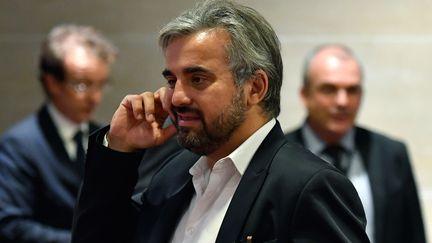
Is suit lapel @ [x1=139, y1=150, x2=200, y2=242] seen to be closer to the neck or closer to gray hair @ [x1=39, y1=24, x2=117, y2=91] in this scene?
the neck

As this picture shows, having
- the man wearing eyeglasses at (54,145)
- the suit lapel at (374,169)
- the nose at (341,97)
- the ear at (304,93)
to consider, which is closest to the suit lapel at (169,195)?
the man wearing eyeglasses at (54,145)

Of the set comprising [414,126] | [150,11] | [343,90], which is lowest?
[414,126]

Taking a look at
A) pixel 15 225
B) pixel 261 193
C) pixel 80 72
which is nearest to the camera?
pixel 261 193

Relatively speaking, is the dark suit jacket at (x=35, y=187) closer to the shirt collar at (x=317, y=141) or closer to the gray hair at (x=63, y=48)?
the gray hair at (x=63, y=48)

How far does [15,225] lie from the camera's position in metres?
3.27

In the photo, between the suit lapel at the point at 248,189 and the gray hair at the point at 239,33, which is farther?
the gray hair at the point at 239,33

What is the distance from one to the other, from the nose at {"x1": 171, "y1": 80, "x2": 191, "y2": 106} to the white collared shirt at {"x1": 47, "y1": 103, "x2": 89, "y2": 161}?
1587mm

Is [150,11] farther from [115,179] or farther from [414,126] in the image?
[115,179]

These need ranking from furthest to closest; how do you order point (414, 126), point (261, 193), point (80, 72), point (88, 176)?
point (414, 126)
point (80, 72)
point (88, 176)
point (261, 193)

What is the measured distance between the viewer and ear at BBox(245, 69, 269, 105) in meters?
2.04

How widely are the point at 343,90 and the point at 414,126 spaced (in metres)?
0.72

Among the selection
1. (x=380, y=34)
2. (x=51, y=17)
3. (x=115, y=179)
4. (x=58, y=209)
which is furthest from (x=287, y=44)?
(x=115, y=179)

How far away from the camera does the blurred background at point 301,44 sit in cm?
443

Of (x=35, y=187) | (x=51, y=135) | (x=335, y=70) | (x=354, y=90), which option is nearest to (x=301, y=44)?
(x=335, y=70)
